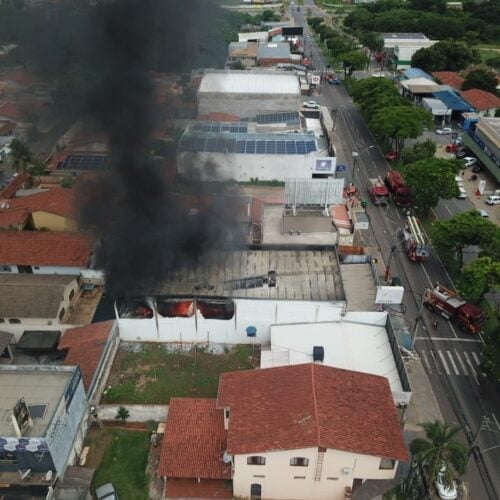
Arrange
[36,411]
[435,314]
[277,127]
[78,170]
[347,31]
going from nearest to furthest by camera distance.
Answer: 1. [36,411]
2. [435,314]
3. [78,170]
4. [277,127]
5. [347,31]

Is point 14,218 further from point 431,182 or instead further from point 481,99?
point 481,99

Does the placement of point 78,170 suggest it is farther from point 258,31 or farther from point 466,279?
point 258,31

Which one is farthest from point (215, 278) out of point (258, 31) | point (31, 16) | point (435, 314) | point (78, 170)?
point (258, 31)

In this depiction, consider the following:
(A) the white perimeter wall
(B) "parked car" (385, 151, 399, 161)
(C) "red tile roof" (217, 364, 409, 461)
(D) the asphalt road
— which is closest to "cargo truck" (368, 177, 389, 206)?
(D) the asphalt road

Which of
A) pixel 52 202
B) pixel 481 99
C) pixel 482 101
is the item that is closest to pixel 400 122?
pixel 482 101

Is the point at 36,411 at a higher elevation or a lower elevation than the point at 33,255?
higher
